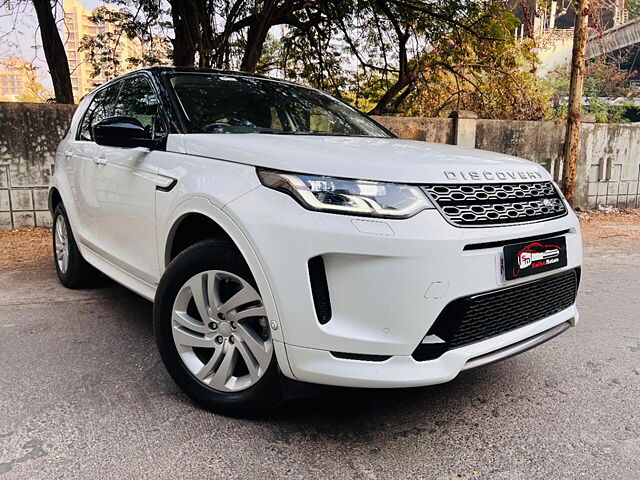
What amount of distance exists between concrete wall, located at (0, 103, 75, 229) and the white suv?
4.51m

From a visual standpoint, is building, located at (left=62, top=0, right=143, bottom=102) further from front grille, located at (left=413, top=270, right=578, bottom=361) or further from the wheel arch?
front grille, located at (left=413, top=270, right=578, bottom=361)

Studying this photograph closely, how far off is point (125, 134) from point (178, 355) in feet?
3.71

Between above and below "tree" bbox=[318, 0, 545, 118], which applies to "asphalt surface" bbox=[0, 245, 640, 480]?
below

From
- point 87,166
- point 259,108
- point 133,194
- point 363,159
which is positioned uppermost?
point 259,108

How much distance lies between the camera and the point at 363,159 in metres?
1.96

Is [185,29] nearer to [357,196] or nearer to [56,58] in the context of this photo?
[56,58]

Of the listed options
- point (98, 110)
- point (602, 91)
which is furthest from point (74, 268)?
point (602, 91)

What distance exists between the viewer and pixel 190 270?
221cm

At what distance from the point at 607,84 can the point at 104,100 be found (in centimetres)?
1989

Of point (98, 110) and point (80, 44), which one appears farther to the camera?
point (80, 44)

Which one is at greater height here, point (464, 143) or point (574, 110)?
point (574, 110)

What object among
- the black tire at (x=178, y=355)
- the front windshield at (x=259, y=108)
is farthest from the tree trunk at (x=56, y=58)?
the black tire at (x=178, y=355)

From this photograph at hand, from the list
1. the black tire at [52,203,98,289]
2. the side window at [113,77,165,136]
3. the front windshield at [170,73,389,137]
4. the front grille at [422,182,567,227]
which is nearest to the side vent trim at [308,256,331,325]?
the front grille at [422,182,567,227]

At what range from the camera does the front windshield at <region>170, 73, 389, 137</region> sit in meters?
2.73
